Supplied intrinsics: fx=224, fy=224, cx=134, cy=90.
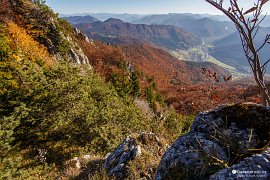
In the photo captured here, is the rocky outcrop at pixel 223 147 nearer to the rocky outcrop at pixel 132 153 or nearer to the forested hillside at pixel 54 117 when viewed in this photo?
the rocky outcrop at pixel 132 153

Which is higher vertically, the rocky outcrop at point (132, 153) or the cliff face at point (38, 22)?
the cliff face at point (38, 22)

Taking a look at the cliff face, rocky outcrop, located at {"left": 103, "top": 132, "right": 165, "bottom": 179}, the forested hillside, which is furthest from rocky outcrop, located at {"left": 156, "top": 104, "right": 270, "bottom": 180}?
the cliff face

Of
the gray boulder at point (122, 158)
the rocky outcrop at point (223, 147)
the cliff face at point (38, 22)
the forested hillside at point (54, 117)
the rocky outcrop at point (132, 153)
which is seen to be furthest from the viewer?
the cliff face at point (38, 22)

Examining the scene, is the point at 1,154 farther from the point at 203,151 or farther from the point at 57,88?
the point at 203,151

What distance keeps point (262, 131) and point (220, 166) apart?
1.16m

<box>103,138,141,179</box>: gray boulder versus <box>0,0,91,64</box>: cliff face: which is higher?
<box>0,0,91,64</box>: cliff face

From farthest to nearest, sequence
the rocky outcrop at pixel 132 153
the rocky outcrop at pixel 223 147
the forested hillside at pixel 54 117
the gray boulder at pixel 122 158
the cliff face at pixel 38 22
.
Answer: the cliff face at pixel 38 22 < the forested hillside at pixel 54 117 < the gray boulder at pixel 122 158 < the rocky outcrop at pixel 132 153 < the rocky outcrop at pixel 223 147

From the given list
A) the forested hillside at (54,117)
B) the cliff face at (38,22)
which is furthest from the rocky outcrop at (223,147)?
the cliff face at (38,22)

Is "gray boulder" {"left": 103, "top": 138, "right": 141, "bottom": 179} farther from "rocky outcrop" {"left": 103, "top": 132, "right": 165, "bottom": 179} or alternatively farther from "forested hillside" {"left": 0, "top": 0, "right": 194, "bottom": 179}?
"forested hillside" {"left": 0, "top": 0, "right": 194, "bottom": 179}

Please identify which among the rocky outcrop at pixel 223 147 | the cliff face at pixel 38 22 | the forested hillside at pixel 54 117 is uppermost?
the cliff face at pixel 38 22

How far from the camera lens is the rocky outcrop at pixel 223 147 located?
10.7ft

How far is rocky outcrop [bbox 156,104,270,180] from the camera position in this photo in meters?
3.26

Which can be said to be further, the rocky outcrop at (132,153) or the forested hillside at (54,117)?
the forested hillside at (54,117)

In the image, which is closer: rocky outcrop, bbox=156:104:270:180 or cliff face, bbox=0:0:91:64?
rocky outcrop, bbox=156:104:270:180
